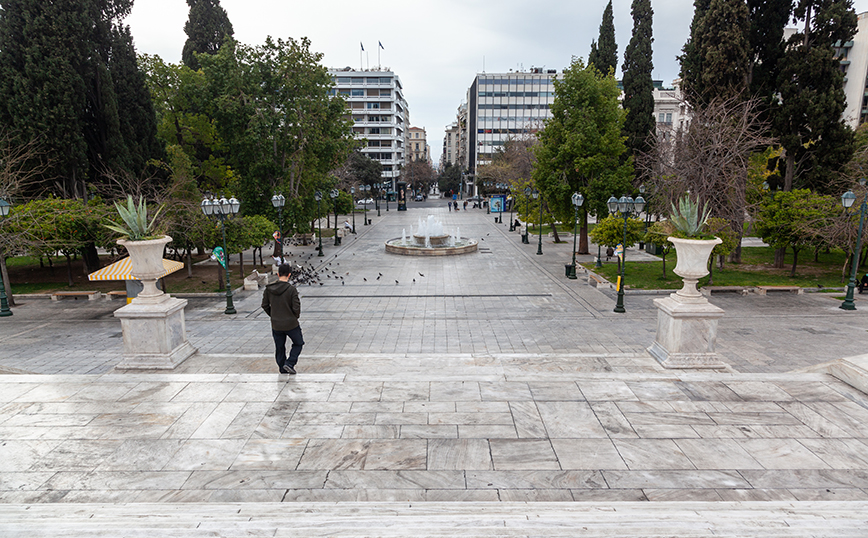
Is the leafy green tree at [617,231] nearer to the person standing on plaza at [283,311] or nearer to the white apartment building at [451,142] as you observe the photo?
the person standing on plaza at [283,311]

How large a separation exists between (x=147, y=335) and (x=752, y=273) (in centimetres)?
2361

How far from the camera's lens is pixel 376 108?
90812mm

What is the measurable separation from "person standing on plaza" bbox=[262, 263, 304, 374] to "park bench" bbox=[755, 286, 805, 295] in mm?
17629

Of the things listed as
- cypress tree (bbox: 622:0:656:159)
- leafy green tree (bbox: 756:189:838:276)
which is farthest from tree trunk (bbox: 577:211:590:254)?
leafy green tree (bbox: 756:189:838:276)

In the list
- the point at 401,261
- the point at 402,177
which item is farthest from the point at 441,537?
the point at 402,177

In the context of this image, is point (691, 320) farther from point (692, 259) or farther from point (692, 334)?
point (692, 259)

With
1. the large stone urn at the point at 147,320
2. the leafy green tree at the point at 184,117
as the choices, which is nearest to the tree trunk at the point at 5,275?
the leafy green tree at the point at 184,117

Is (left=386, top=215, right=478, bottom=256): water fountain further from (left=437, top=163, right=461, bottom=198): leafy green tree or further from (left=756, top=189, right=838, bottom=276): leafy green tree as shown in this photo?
(left=437, top=163, right=461, bottom=198): leafy green tree

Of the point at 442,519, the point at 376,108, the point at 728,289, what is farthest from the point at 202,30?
the point at 376,108

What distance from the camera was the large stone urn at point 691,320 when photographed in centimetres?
806

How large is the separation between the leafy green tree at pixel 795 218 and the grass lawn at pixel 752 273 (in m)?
1.18

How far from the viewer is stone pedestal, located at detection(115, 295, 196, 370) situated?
8.09 m

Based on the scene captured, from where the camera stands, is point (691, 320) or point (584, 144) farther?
point (584, 144)

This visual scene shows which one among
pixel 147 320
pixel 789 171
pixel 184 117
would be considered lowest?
pixel 147 320
